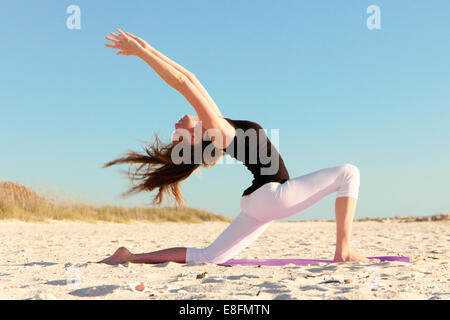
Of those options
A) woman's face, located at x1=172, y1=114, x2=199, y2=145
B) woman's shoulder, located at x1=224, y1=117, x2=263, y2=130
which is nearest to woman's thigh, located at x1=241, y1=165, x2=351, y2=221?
woman's shoulder, located at x1=224, y1=117, x2=263, y2=130

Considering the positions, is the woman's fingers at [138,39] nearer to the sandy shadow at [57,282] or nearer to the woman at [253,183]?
the woman at [253,183]

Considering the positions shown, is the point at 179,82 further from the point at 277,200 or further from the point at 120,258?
the point at 120,258

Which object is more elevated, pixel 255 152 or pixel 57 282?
pixel 255 152

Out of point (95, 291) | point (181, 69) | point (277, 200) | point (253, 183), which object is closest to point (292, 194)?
point (277, 200)

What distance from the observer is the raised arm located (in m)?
3.39

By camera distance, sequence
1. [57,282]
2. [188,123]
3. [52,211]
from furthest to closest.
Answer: [52,211]
[188,123]
[57,282]

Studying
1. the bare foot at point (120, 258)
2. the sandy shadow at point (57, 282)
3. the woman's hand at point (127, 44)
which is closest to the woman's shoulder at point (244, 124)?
the woman's hand at point (127, 44)

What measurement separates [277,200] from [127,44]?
1800 mm

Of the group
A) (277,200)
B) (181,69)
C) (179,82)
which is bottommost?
(277,200)

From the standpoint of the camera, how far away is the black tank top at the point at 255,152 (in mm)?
3627

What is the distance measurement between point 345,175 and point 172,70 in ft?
5.67

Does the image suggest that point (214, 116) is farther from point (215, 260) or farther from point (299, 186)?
point (215, 260)

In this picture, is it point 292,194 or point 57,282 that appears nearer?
point 57,282

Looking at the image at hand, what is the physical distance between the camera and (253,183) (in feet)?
12.2
